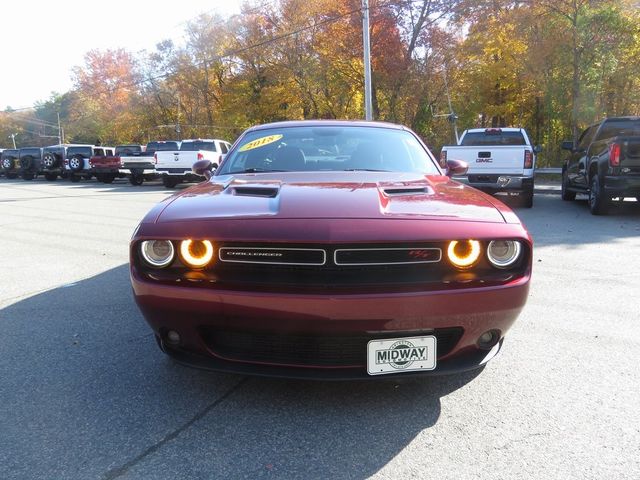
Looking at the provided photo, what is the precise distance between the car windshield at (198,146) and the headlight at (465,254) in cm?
1755

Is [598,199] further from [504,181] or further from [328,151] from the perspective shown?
[328,151]

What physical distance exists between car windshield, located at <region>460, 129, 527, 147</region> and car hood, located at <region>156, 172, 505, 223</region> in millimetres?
9138

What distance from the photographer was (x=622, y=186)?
29.0 feet

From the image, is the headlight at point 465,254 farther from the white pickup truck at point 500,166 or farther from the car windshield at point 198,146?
the car windshield at point 198,146

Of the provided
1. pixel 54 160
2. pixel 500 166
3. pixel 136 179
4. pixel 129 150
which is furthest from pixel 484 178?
pixel 54 160

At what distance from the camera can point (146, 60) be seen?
4269 centimetres

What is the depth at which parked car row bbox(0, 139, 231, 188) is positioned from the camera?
1814 cm

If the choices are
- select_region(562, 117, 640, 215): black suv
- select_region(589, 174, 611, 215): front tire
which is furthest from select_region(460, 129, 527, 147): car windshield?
select_region(589, 174, 611, 215): front tire

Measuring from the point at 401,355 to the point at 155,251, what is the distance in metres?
1.22

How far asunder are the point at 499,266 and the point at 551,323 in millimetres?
1745

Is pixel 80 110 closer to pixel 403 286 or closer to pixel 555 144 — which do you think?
pixel 555 144

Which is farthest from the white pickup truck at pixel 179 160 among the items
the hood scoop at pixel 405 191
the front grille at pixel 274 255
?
the front grille at pixel 274 255

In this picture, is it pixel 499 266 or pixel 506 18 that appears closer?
pixel 499 266

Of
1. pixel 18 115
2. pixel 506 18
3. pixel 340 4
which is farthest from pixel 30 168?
pixel 18 115
